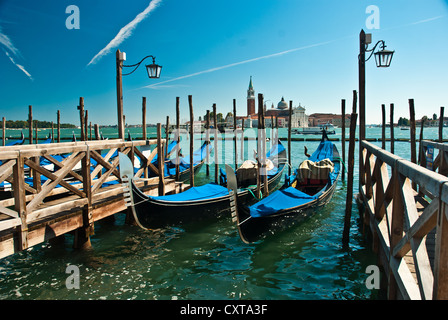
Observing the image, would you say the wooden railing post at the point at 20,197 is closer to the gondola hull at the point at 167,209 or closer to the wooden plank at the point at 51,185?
the wooden plank at the point at 51,185

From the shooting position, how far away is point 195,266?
11.8ft

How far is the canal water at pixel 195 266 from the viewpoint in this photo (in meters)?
3.01

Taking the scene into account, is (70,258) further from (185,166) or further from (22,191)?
(185,166)

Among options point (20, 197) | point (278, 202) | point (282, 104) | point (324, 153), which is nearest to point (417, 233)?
point (278, 202)

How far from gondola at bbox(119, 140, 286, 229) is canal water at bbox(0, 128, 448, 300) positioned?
22 cm

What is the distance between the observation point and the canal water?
3010mm

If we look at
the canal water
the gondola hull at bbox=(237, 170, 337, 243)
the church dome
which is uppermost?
the church dome

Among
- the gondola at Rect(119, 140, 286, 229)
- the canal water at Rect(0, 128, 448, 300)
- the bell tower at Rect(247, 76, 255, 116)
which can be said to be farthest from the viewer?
the bell tower at Rect(247, 76, 255, 116)

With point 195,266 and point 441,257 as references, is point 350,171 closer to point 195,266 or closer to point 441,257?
point 195,266

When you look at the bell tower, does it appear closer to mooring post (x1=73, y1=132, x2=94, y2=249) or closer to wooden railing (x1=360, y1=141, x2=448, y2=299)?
mooring post (x1=73, y1=132, x2=94, y2=249)

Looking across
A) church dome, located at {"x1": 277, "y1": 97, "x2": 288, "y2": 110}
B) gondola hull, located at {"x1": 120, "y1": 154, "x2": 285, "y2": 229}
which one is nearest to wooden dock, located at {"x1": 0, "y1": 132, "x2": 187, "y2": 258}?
gondola hull, located at {"x1": 120, "y1": 154, "x2": 285, "y2": 229}

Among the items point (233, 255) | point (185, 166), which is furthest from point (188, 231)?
point (185, 166)

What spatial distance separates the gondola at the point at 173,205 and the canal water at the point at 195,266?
22 centimetres

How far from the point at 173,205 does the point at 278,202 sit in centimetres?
146
